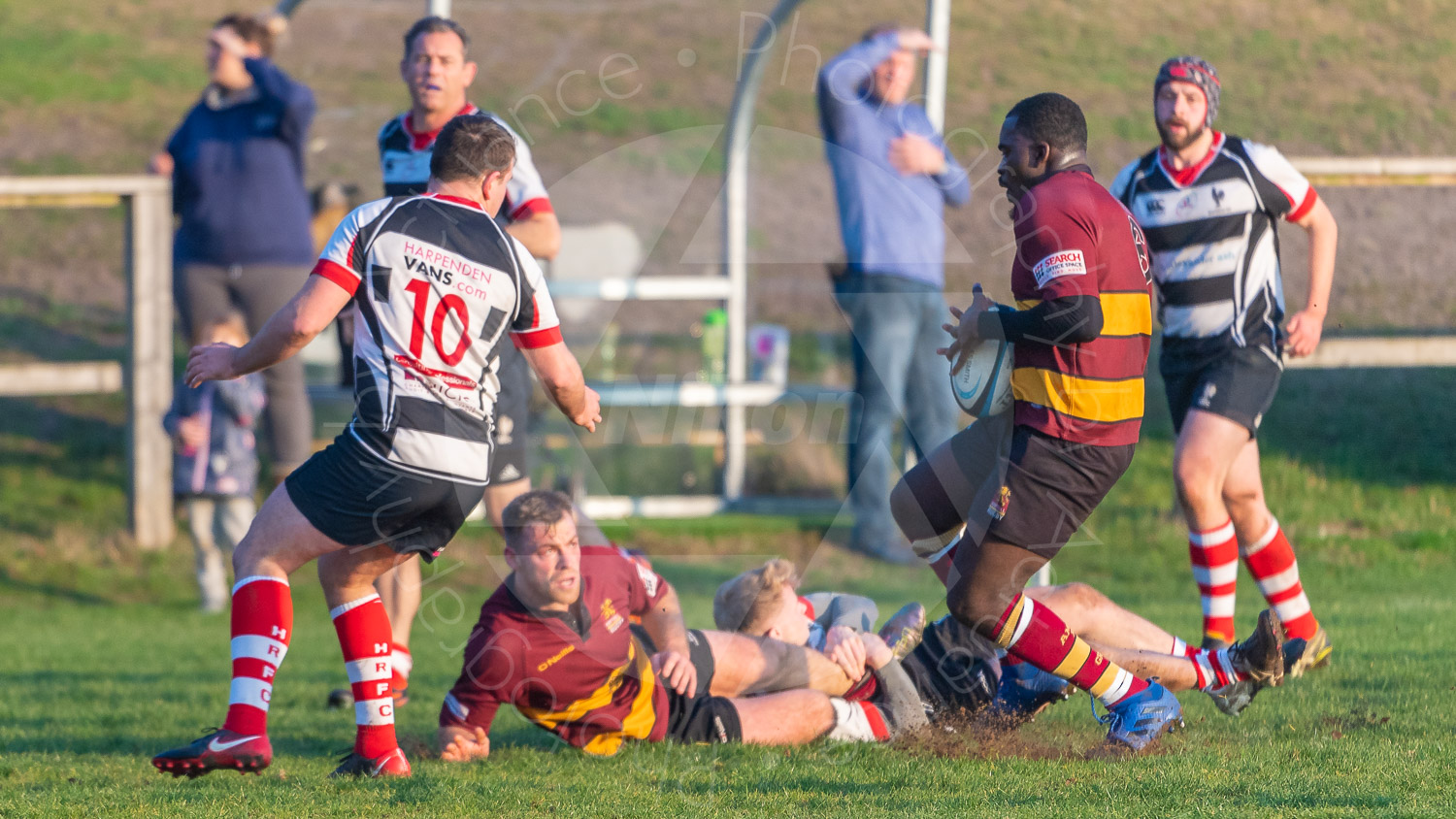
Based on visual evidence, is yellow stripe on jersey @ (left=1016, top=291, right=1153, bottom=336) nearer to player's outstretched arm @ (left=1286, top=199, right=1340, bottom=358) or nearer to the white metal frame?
player's outstretched arm @ (left=1286, top=199, right=1340, bottom=358)

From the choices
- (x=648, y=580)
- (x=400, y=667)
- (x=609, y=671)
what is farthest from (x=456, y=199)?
(x=400, y=667)

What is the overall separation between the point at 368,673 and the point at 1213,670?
249cm

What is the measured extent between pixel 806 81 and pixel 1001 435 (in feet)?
38.1

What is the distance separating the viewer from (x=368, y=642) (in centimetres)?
404

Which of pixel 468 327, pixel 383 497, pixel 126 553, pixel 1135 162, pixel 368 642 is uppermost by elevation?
pixel 1135 162

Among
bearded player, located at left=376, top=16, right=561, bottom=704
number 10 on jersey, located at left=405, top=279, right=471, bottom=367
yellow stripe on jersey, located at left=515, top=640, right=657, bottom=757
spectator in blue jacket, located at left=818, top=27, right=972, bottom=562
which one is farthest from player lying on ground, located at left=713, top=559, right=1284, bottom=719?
spectator in blue jacket, located at left=818, top=27, right=972, bottom=562

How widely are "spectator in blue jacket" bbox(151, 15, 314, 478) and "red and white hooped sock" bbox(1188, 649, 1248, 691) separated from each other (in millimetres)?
5244

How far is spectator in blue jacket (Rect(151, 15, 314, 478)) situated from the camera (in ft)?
25.4

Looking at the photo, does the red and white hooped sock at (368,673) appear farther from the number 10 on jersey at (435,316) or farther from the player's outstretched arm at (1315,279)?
the player's outstretched arm at (1315,279)

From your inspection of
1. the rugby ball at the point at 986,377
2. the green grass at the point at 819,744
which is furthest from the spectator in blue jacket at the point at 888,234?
the rugby ball at the point at 986,377

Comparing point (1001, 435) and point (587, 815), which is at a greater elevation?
point (1001, 435)

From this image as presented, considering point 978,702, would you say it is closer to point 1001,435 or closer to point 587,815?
point 1001,435

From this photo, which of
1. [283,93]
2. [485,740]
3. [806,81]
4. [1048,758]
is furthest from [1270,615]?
[806,81]

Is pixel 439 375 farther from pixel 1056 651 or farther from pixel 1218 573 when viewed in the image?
pixel 1218 573
